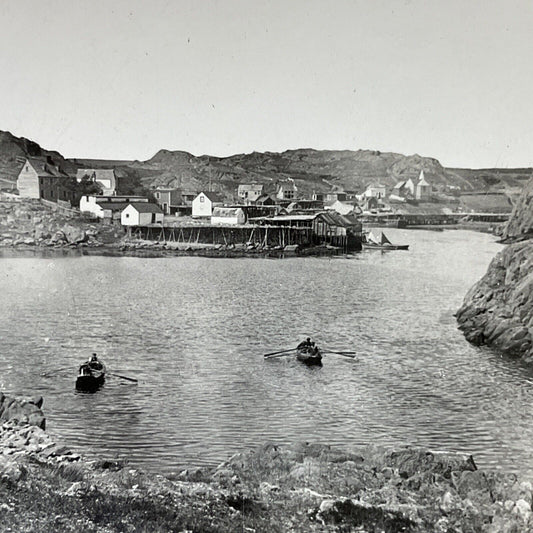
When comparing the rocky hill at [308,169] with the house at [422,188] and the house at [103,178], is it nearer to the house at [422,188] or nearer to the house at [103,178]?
the house at [422,188]

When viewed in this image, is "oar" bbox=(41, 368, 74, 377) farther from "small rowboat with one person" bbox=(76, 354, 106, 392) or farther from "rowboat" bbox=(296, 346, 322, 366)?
"rowboat" bbox=(296, 346, 322, 366)

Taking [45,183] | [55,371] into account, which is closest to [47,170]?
[45,183]

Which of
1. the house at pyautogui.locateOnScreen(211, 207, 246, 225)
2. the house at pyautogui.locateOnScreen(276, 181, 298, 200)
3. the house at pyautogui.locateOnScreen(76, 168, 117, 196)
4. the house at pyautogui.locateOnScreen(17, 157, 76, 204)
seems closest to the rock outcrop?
the house at pyautogui.locateOnScreen(276, 181, 298, 200)

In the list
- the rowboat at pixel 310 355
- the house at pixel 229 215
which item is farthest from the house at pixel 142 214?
the rowboat at pixel 310 355

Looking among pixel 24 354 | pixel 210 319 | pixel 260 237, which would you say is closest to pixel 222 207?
pixel 260 237

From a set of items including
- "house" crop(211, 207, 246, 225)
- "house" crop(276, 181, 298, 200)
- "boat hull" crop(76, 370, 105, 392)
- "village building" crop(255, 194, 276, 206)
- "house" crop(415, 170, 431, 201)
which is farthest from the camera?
"house" crop(211, 207, 246, 225)

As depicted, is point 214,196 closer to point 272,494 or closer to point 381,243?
→ point 381,243

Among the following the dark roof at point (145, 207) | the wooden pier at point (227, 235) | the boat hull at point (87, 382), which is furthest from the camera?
the dark roof at point (145, 207)
